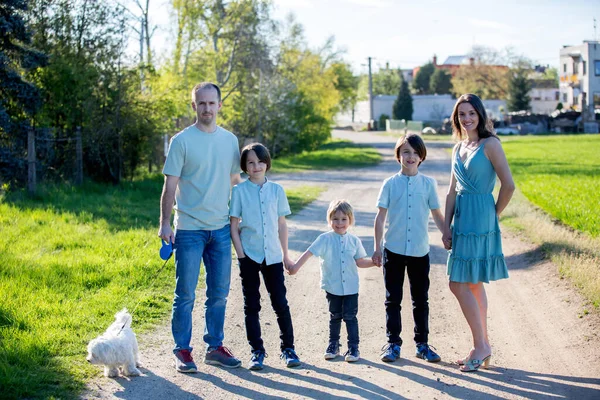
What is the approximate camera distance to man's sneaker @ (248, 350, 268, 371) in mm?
5688

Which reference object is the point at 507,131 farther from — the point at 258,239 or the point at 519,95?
the point at 258,239

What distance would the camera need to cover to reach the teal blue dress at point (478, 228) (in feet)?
18.6

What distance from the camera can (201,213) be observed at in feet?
18.5

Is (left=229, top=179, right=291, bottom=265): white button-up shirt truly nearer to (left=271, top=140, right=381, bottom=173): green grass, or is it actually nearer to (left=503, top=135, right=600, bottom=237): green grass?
(left=503, top=135, right=600, bottom=237): green grass

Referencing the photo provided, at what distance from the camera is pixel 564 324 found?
6.88m

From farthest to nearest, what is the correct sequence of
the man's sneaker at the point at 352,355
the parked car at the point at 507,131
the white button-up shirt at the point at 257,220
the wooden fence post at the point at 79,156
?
the parked car at the point at 507,131 < the wooden fence post at the point at 79,156 < the man's sneaker at the point at 352,355 < the white button-up shirt at the point at 257,220

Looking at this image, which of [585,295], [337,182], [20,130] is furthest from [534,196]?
[20,130]

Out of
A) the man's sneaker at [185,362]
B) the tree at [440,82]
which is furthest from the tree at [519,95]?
the man's sneaker at [185,362]

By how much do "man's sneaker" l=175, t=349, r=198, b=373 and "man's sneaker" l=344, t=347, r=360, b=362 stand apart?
1.23 m

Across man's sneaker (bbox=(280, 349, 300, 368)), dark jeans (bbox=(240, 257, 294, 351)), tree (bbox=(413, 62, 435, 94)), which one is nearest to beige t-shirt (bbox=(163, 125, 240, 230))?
dark jeans (bbox=(240, 257, 294, 351))

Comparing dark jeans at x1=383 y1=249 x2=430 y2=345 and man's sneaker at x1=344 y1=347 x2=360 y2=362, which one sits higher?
dark jeans at x1=383 y1=249 x2=430 y2=345

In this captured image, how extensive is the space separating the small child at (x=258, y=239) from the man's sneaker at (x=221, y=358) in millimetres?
138

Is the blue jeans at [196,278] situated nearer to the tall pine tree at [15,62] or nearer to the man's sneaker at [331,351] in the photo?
Result: the man's sneaker at [331,351]

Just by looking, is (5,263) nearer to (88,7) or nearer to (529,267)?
(529,267)
